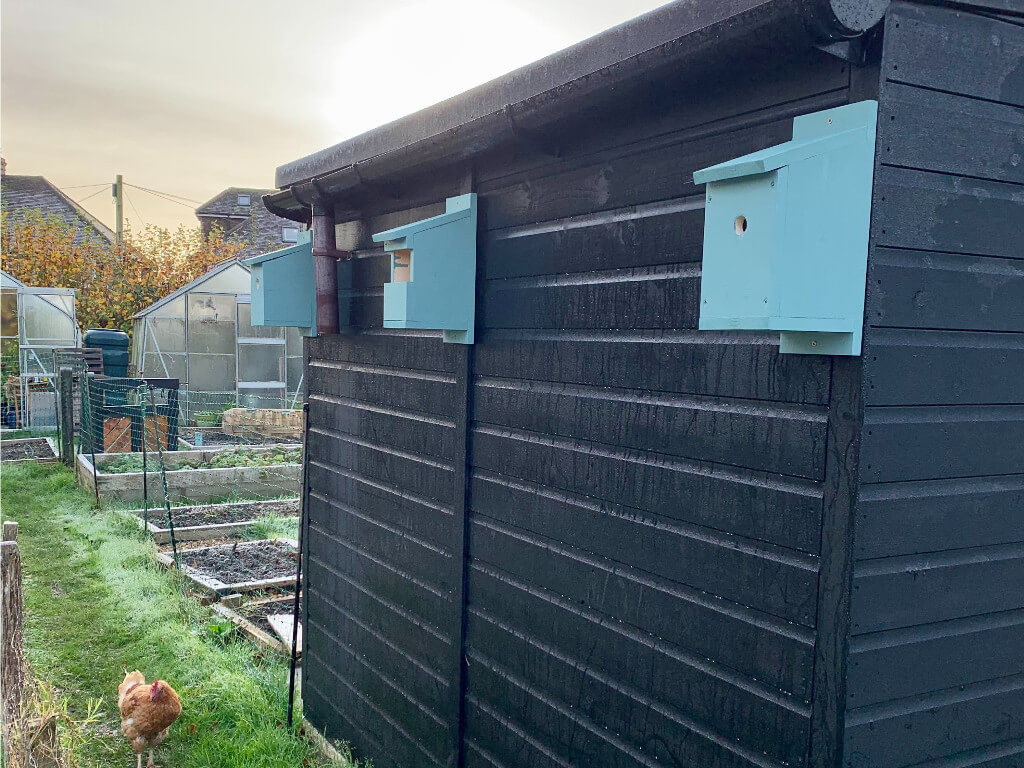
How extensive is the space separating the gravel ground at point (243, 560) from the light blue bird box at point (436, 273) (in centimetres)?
573

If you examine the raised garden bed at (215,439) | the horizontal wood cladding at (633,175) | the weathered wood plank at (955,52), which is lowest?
the raised garden bed at (215,439)

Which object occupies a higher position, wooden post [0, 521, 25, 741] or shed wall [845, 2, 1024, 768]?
shed wall [845, 2, 1024, 768]

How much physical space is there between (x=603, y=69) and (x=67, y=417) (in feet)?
45.0

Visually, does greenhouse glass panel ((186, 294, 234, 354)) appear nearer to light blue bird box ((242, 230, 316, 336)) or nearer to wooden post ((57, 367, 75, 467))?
wooden post ((57, 367, 75, 467))

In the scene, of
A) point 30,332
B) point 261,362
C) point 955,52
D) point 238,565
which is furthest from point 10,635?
point 30,332

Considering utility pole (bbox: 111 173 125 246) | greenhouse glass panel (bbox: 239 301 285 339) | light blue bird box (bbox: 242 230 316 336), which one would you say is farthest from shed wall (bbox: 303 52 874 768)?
utility pole (bbox: 111 173 125 246)

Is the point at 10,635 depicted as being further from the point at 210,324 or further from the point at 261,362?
the point at 210,324

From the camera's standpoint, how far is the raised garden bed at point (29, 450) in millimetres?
14828

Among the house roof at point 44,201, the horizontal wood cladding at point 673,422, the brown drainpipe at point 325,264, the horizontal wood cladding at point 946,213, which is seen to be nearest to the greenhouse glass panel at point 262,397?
the brown drainpipe at point 325,264

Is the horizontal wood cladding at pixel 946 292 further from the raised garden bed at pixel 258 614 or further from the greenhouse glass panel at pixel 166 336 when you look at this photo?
the greenhouse glass panel at pixel 166 336

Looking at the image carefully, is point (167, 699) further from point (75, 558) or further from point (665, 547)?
point (75, 558)

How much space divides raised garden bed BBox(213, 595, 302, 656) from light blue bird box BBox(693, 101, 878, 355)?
5394mm

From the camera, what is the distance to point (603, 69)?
258 centimetres

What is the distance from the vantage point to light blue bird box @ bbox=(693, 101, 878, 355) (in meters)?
1.94
